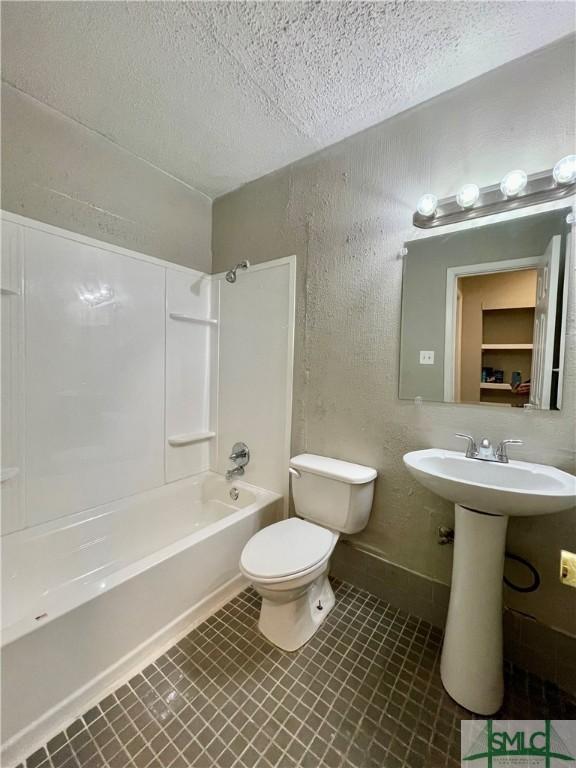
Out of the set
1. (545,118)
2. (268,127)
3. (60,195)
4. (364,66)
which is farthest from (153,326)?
(545,118)

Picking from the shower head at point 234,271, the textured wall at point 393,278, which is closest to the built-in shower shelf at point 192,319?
the shower head at point 234,271

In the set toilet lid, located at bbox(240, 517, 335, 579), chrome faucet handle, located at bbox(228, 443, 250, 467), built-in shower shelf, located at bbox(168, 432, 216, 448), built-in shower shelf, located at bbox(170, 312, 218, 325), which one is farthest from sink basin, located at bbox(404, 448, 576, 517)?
built-in shower shelf, located at bbox(170, 312, 218, 325)

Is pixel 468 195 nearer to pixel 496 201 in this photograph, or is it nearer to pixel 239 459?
pixel 496 201

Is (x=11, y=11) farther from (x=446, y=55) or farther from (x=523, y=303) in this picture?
(x=523, y=303)

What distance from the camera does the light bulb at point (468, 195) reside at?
1240mm

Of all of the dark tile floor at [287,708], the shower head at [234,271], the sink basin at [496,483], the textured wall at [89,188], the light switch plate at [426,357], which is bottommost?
the dark tile floor at [287,708]

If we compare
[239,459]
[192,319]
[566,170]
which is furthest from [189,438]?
[566,170]

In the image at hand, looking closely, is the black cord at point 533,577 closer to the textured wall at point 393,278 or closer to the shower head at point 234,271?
the textured wall at point 393,278

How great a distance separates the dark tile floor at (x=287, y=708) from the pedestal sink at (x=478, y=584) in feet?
0.30

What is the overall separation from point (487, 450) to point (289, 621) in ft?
3.66

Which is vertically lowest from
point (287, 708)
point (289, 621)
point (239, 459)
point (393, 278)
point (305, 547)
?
point (287, 708)

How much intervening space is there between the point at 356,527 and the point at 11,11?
2.50 metres

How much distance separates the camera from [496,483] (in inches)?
47.1

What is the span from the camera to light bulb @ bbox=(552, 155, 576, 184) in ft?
3.51
